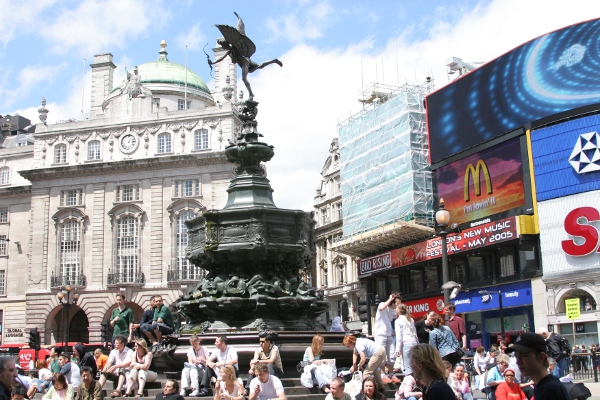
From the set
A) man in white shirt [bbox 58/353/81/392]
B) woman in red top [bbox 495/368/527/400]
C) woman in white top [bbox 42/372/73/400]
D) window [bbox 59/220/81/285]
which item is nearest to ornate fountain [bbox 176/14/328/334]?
man in white shirt [bbox 58/353/81/392]

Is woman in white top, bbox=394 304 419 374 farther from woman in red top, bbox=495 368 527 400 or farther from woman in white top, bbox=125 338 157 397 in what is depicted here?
woman in white top, bbox=125 338 157 397

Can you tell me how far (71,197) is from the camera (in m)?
60.1

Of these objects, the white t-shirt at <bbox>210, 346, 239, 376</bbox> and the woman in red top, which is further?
the white t-shirt at <bbox>210, 346, 239, 376</bbox>

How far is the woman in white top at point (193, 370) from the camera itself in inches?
477

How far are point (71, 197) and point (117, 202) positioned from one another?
4400 mm

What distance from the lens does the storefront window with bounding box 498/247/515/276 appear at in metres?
49.1

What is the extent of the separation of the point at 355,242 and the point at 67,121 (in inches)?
1059

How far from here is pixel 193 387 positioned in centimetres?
1209

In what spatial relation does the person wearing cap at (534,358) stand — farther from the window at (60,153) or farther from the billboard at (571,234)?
the window at (60,153)

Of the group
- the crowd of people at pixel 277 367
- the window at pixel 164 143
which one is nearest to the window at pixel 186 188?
the window at pixel 164 143

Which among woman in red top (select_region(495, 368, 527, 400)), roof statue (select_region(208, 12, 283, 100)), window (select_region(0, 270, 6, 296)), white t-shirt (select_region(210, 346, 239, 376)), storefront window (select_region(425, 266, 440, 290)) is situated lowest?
woman in red top (select_region(495, 368, 527, 400))

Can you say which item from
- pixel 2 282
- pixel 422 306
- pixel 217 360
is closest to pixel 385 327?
pixel 217 360

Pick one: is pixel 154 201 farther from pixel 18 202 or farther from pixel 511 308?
pixel 511 308

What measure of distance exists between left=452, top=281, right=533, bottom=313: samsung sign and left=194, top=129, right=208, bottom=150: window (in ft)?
74.8
